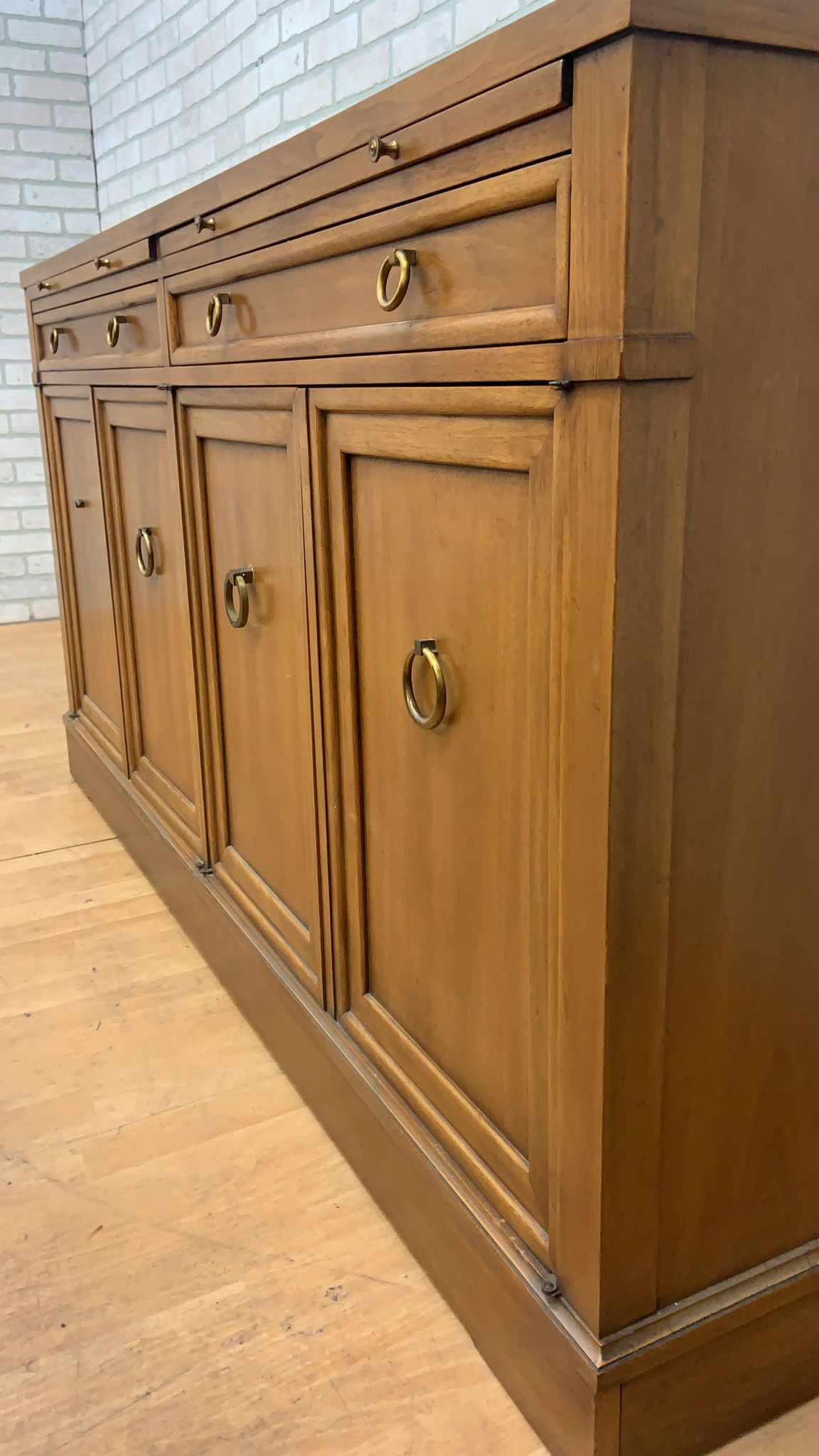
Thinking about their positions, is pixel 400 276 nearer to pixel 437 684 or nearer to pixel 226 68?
pixel 437 684

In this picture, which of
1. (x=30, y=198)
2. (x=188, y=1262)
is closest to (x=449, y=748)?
(x=188, y=1262)

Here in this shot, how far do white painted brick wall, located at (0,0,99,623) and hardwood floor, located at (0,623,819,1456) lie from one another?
2579mm

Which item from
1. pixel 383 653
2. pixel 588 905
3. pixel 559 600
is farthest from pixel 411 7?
pixel 588 905

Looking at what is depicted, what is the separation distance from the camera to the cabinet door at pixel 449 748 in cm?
85

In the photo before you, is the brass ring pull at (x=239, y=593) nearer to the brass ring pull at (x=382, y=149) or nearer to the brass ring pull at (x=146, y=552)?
the brass ring pull at (x=146, y=552)

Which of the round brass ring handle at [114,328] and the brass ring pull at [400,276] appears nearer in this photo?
the brass ring pull at [400,276]

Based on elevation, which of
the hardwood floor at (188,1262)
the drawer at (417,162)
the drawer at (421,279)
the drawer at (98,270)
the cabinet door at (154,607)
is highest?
the drawer at (98,270)

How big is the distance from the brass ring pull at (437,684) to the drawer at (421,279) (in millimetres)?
240

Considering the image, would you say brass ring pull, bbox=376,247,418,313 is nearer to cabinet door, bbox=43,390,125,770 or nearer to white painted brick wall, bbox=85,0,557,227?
white painted brick wall, bbox=85,0,557,227

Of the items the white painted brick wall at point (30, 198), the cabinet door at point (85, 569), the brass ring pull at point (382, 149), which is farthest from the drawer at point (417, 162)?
the white painted brick wall at point (30, 198)

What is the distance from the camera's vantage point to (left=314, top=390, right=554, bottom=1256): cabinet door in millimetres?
853

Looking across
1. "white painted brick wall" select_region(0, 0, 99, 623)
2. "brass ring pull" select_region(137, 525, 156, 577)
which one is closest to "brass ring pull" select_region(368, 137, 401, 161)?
"brass ring pull" select_region(137, 525, 156, 577)

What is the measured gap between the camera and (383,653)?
108cm

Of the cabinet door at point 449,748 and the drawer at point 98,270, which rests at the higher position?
the drawer at point 98,270
